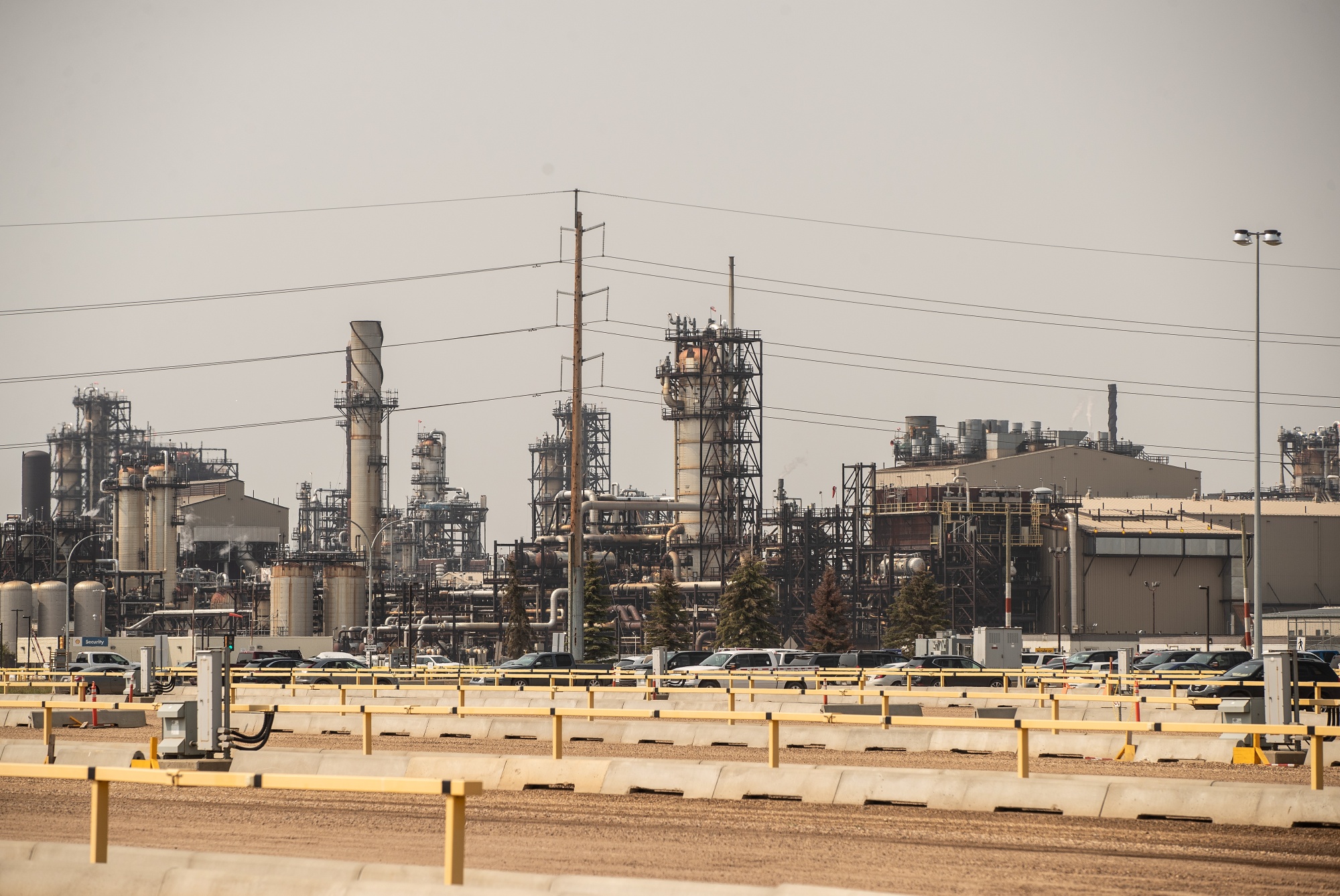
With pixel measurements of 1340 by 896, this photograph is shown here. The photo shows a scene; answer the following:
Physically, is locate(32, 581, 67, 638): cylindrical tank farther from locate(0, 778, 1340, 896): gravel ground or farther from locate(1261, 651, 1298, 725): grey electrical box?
locate(1261, 651, 1298, 725): grey electrical box

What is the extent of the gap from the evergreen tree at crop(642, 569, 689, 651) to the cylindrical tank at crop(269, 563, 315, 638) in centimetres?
3010

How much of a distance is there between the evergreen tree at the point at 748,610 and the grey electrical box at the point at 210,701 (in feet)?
194

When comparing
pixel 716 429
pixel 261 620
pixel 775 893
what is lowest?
pixel 261 620

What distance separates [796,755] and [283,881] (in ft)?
54.2

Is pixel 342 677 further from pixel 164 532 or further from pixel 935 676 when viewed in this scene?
pixel 164 532

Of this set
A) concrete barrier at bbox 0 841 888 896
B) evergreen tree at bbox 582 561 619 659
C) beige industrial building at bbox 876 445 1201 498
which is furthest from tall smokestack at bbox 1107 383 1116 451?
concrete barrier at bbox 0 841 888 896

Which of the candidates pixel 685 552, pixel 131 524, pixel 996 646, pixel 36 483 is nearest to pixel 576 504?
pixel 996 646

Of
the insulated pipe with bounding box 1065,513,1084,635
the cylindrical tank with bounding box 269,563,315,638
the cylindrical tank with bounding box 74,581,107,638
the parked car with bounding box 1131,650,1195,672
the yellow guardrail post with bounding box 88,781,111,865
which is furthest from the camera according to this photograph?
the cylindrical tank with bounding box 269,563,315,638

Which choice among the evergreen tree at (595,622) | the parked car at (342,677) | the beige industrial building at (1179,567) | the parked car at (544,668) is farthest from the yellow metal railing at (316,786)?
the beige industrial building at (1179,567)

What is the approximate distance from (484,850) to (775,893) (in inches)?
199

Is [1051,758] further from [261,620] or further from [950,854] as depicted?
[261,620]

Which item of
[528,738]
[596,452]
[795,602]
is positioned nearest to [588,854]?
[528,738]

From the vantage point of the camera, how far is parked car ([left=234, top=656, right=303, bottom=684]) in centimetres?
4475

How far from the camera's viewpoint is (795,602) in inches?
4072
